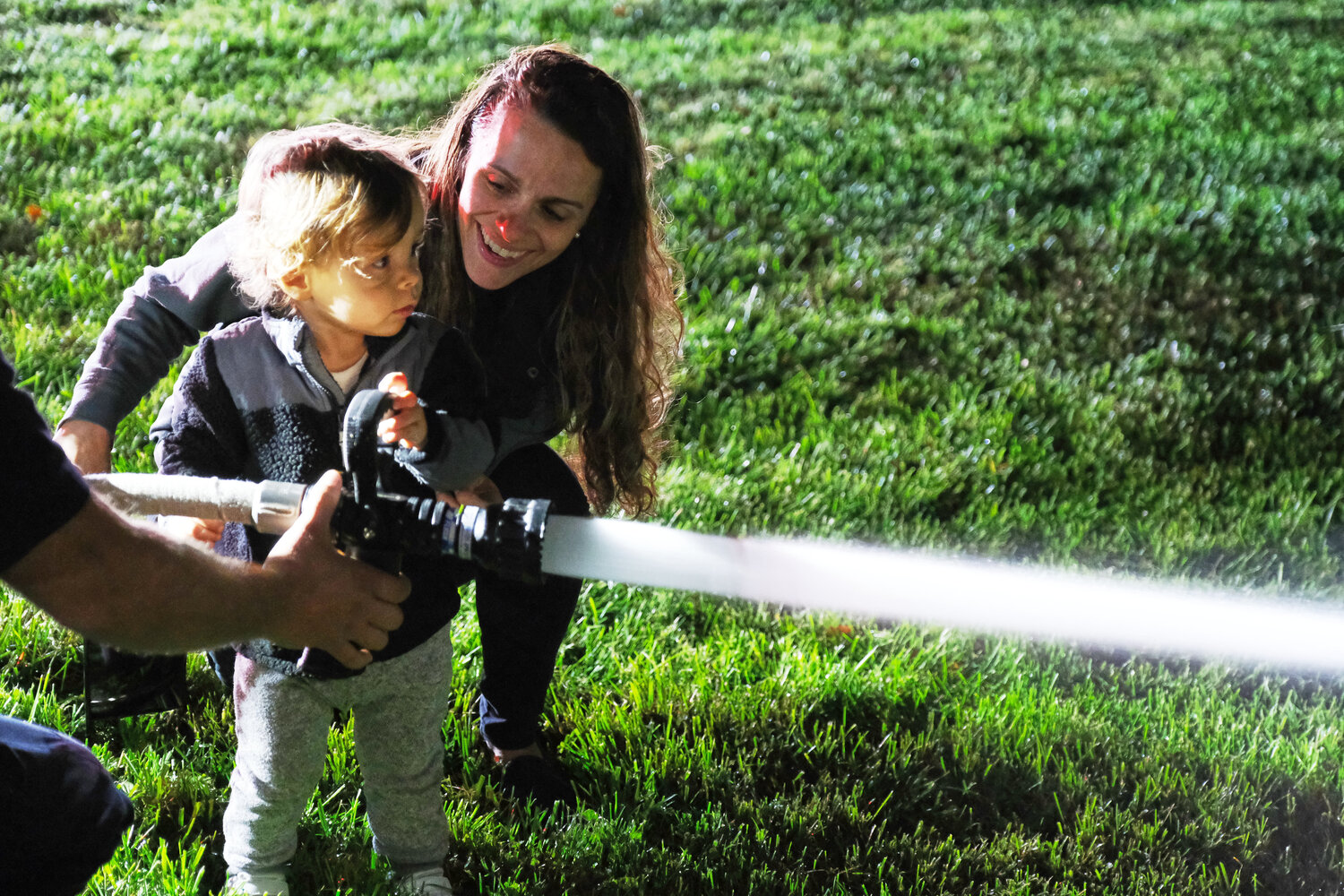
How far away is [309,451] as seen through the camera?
2117 millimetres

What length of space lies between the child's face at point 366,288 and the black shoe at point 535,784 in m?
1.22

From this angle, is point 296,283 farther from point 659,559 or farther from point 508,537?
point 659,559

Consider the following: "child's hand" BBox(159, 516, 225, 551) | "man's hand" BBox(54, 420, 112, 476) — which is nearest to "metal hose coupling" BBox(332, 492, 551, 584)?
"child's hand" BBox(159, 516, 225, 551)

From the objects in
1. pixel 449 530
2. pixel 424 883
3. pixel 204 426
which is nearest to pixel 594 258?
pixel 204 426

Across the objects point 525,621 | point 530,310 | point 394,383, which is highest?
point 394,383

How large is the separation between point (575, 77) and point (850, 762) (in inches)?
69.7

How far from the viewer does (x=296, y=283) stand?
6.77 ft

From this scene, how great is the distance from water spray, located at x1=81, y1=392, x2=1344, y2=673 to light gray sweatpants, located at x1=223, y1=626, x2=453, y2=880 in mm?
552

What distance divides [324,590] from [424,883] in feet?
3.57

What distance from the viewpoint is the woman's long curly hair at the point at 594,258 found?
8.39ft

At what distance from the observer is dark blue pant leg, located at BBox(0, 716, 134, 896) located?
1650 millimetres

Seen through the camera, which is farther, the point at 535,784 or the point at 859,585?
the point at 535,784

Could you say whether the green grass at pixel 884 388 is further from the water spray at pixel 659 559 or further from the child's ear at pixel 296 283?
the child's ear at pixel 296 283

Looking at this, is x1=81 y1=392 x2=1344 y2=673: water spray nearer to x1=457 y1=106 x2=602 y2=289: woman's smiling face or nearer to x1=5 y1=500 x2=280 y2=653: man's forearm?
x1=5 y1=500 x2=280 y2=653: man's forearm
